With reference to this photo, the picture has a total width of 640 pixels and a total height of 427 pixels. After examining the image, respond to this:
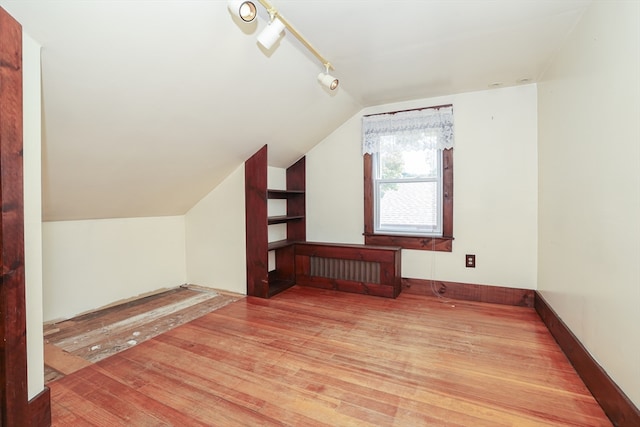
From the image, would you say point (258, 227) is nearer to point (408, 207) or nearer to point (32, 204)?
point (408, 207)

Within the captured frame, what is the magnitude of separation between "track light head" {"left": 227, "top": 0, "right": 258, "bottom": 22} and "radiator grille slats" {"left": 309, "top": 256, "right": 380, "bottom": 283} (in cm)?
247

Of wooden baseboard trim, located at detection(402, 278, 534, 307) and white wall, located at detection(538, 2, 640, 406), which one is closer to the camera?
white wall, located at detection(538, 2, 640, 406)

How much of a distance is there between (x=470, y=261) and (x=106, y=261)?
11.9 ft

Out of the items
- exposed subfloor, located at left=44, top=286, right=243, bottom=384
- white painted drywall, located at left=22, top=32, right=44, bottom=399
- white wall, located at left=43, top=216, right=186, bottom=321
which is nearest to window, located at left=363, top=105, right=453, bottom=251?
exposed subfloor, located at left=44, top=286, right=243, bottom=384

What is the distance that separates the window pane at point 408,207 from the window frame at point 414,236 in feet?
0.28

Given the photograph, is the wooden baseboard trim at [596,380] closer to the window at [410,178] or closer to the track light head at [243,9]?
the window at [410,178]

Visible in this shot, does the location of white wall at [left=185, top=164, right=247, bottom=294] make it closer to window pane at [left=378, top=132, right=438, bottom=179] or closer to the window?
the window

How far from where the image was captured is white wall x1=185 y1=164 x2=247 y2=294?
3262 mm

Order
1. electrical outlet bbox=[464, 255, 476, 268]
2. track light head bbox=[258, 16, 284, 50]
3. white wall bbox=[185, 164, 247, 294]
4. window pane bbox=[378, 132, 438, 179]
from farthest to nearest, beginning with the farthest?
white wall bbox=[185, 164, 247, 294] < window pane bbox=[378, 132, 438, 179] < electrical outlet bbox=[464, 255, 476, 268] < track light head bbox=[258, 16, 284, 50]

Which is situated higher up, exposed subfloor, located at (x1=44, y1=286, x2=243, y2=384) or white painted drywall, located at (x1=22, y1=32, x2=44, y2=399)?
white painted drywall, located at (x1=22, y1=32, x2=44, y2=399)

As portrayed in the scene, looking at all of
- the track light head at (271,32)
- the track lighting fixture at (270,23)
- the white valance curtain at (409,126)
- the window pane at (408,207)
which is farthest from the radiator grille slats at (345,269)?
the track light head at (271,32)

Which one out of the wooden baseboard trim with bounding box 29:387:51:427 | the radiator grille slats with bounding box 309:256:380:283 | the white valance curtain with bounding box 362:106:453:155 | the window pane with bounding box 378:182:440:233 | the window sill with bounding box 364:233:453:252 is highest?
the white valance curtain with bounding box 362:106:453:155

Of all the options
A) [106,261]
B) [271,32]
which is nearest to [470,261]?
[271,32]

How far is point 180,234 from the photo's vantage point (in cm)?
363
